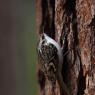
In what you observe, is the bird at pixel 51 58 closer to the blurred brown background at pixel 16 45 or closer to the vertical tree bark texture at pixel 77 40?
the vertical tree bark texture at pixel 77 40

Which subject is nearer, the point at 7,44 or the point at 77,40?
the point at 77,40

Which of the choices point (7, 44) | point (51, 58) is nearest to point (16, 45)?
point (7, 44)

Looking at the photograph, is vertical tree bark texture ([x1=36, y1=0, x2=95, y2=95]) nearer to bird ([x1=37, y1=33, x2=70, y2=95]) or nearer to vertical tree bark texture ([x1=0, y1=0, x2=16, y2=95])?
bird ([x1=37, y1=33, x2=70, y2=95])

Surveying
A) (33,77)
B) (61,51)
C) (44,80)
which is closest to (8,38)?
(33,77)

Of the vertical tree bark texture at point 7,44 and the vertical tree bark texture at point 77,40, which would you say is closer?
the vertical tree bark texture at point 77,40

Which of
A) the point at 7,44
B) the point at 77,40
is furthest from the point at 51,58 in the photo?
the point at 7,44

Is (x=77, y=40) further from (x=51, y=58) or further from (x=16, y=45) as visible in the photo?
(x=16, y=45)

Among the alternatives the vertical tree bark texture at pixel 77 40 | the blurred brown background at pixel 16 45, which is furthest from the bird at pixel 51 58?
the blurred brown background at pixel 16 45

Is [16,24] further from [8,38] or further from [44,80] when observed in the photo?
[44,80]
